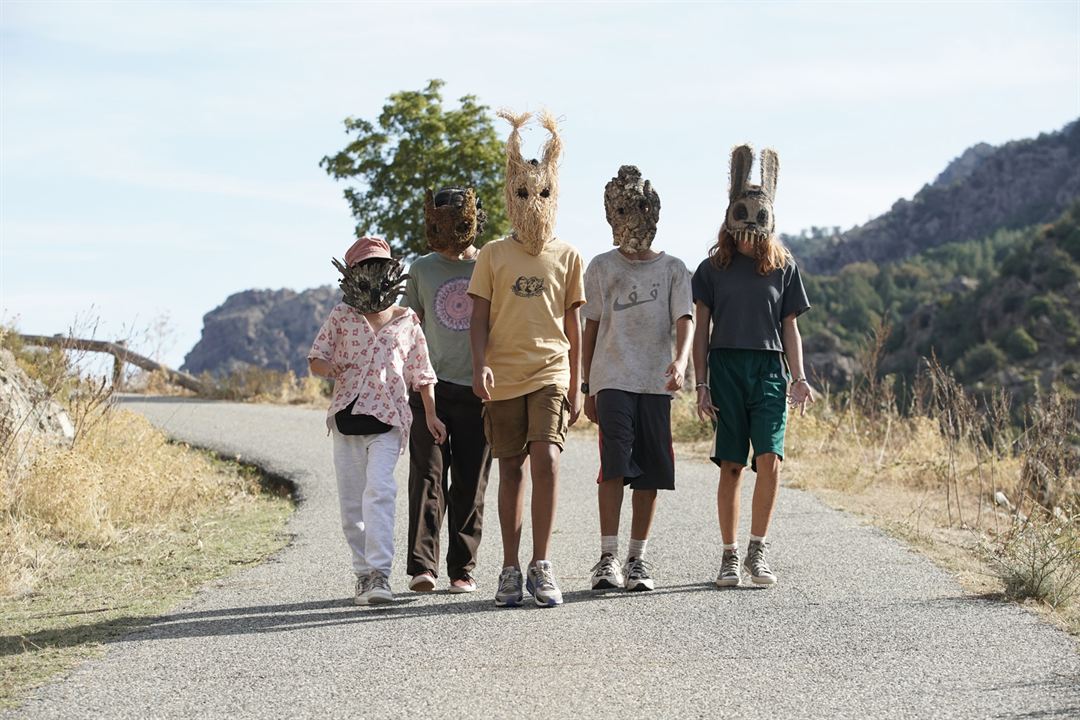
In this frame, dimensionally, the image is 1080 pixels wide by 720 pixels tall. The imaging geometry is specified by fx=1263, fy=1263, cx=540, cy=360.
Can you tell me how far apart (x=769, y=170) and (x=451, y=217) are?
1.79 metres

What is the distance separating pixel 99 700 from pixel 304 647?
38.5 inches

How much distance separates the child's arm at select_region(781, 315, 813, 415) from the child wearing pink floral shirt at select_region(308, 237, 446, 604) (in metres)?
1.90

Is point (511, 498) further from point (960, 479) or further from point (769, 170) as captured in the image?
point (960, 479)

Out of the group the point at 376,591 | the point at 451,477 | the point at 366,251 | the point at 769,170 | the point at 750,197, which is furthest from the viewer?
the point at 769,170

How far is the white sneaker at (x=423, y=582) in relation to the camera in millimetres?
6480

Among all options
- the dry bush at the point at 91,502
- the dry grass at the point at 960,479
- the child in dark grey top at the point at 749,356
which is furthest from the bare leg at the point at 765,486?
the dry bush at the point at 91,502

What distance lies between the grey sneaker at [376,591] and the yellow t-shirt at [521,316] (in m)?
1.06

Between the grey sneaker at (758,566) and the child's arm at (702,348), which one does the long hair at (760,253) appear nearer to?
the child's arm at (702,348)

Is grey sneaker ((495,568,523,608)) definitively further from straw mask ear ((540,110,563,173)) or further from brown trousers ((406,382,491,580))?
straw mask ear ((540,110,563,173))

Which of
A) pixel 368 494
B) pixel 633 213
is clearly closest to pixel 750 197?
pixel 633 213

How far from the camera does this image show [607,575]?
665 centimetres

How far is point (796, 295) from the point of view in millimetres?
6867

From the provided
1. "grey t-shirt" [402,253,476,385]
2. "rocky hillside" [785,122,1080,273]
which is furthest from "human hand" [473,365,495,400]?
"rocky hillside" [785,122,1080,273]

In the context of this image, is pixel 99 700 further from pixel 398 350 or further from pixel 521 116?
pixel 521 116
